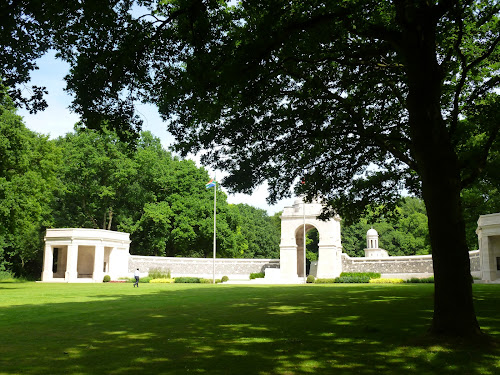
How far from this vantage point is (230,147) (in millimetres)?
14672

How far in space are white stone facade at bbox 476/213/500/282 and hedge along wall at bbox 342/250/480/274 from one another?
7.81m

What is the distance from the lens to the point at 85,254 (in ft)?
160

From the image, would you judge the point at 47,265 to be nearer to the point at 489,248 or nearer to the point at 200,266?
the point at 200,266

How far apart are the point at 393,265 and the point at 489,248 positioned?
38.4ft

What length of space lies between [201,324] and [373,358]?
5.19 meters

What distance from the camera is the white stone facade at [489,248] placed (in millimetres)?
34938

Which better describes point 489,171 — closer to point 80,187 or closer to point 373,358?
point 373,358

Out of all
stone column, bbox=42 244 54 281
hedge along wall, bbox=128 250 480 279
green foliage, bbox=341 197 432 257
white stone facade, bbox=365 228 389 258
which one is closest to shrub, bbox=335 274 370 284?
hedge along wall, bbox=128 250 480 279

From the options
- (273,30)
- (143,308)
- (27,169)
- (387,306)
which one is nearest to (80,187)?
(27,169)

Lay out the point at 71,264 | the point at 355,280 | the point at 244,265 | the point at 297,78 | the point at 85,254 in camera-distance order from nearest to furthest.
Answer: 1. the point at 297,78
2. the point at 355,280
3. the point at 71,264
4. the point at 85,254
5. the point at 244,265

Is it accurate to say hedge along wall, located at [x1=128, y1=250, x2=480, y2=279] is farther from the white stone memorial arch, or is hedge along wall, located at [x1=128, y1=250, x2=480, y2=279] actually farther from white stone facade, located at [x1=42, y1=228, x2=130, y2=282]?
the white stone memorial arch

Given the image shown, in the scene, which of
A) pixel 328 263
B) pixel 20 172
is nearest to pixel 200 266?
pixel 328 263

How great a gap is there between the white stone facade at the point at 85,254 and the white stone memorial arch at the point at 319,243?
1666 cm

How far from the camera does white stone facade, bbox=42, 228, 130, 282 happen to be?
4381 centimetres
